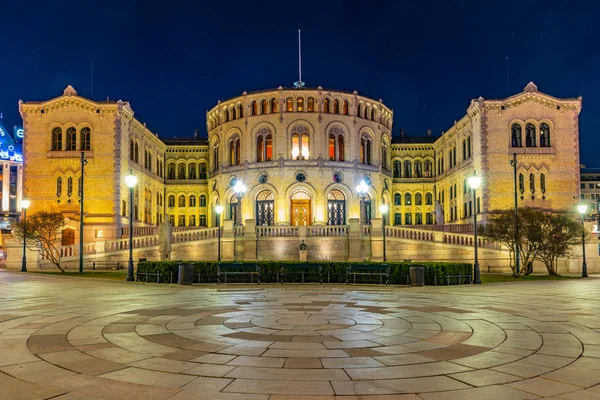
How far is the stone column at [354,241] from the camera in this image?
3862 cm

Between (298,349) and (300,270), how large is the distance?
14.7m

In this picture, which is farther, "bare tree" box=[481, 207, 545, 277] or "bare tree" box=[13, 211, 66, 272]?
"bare tree" box=[13, 211, 66, 272]

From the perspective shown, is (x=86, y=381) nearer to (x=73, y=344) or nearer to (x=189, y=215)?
(x=73, y=344)

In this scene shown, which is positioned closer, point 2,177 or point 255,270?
point 255,270

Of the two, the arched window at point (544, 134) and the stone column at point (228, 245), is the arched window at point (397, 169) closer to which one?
the arched window at point (544, 134)

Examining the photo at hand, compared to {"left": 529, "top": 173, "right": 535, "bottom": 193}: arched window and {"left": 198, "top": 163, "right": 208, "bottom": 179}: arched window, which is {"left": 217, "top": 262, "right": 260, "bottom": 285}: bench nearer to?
{"left": 529, "top": 173, "right": 535, "bottom": 193}: arched window

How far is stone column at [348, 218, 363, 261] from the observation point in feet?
127

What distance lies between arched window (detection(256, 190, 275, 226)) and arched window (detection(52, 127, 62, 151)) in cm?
1869

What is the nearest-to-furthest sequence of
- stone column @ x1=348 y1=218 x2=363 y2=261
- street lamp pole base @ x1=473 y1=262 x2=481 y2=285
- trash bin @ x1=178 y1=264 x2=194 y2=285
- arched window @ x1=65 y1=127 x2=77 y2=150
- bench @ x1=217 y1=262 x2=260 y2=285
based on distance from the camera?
1. trash bin @ x1=178 y1=264 x2=194 y2=285
2. bench @ x1=217 y1=262 x2=260 y2=285
3. street lamp pole base @ x1=473 y1=262 x2=481 y2=285
4. stone column @ x1=348 y1=218 x2=363 y2=261
5. arched window @ x1=65 y1=127 x2=77 y2=150

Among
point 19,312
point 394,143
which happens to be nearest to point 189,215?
point 394,143

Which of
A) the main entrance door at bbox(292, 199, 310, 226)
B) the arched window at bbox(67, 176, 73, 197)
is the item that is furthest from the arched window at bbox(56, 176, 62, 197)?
the main entrance door at bbox(292, 199, 310, 226)

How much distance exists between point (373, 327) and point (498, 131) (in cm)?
4174

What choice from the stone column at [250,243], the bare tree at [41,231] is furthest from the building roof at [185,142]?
the bare tree at [41,231]

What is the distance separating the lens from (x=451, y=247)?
37.8 m
